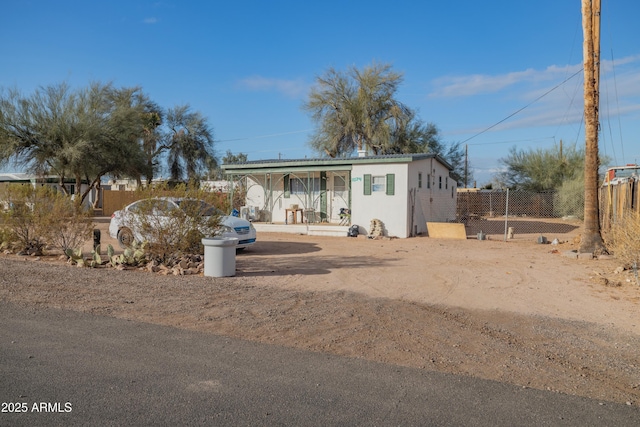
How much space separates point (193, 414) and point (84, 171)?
91.3 ft

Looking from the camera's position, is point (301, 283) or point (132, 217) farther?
point (132, 217)

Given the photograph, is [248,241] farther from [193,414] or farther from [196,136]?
[196,136]

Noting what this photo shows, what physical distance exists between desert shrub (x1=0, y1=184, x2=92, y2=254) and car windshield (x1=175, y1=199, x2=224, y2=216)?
323 cm

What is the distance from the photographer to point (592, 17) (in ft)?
45.2

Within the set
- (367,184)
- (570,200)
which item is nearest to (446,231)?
(367,184)

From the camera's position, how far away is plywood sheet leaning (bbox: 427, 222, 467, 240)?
18.6 m

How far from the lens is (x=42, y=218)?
12.2 meters

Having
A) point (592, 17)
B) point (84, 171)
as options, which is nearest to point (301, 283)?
point (592, 17)

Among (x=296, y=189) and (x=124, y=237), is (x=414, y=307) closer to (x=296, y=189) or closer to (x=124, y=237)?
(x=124, y=237)

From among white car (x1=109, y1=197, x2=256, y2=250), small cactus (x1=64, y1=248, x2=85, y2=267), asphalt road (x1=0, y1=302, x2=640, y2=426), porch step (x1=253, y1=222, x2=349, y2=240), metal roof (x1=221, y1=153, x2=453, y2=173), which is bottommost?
asphalt road (x1=0, y1=302, x2=640, y2=426)

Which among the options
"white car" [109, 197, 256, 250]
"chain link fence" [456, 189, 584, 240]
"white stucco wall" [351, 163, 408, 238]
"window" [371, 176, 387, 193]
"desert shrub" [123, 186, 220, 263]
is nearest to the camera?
"desert shrub" [123, 186, 220, 263]

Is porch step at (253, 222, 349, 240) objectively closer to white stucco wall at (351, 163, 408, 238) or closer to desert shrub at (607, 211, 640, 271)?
white stucco wall at (351, 163, 408, 238)

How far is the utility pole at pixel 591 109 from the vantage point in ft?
45.0

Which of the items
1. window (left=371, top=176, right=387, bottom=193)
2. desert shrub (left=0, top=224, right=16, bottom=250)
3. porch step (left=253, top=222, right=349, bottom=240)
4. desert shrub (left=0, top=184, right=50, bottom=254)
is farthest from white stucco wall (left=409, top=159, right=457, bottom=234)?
desert shrub (left=0, top=224, right=16, bottom=250)
